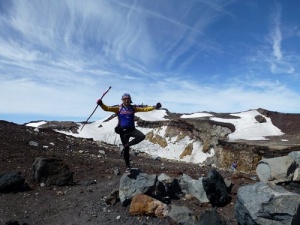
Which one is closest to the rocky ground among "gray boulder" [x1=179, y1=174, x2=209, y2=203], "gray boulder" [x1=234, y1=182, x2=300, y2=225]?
"gray boulder" [x1=179, y1=174, x2=209, y2=203]

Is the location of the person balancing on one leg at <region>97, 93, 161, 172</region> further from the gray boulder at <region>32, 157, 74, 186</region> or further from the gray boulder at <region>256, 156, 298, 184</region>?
the gray boulder at <region>256, 156, 298, 184</region>

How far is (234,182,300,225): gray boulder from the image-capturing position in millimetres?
8680

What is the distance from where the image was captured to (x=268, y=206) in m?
8.91

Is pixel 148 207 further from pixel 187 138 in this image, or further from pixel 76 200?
pixel 187 138

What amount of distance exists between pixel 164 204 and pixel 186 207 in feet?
2.37

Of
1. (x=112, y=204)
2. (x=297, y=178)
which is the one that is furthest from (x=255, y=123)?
(x=112, y=204)

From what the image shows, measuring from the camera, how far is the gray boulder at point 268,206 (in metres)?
8.68

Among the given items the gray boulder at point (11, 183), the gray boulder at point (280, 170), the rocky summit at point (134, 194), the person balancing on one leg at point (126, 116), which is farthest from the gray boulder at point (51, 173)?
the gray boulder at point (280, 170)

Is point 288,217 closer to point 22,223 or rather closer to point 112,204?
point 112,204

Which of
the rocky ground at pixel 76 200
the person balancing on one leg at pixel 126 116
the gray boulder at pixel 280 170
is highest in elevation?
the person balancing on one leg at pixel 126 116

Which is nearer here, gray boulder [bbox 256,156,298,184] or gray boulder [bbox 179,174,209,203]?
gray boulder [bbox 179,174,209,203]

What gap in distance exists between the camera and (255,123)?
51250 millimetres

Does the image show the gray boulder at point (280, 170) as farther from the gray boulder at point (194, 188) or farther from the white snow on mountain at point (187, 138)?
the white snow on mountain at point (187, 138)

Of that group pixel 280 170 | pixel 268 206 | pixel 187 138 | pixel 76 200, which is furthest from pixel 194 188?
pixel 187 138
